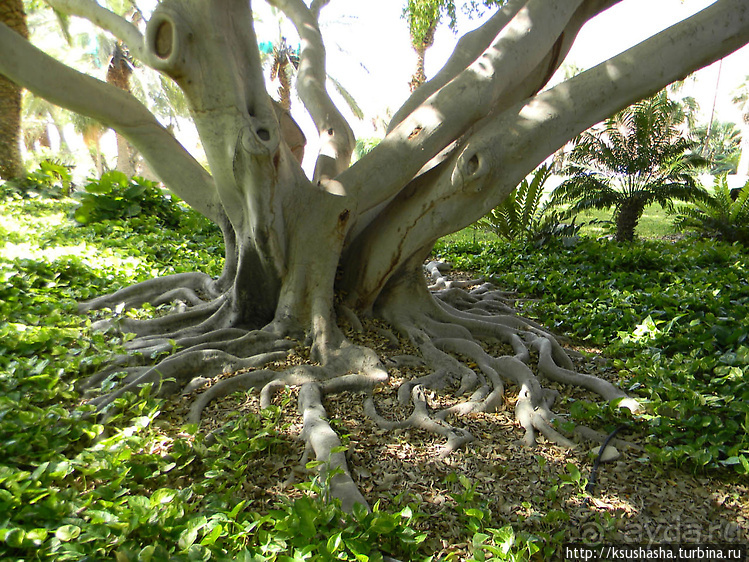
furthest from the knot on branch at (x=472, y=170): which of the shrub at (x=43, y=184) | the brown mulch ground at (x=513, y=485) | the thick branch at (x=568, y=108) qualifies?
the shrub at (x=43, y=184)

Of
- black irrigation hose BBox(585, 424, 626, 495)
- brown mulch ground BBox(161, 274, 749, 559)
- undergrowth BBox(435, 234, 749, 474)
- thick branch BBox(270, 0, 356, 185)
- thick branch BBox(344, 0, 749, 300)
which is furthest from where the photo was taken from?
thick branch BBox(270, 0, 356, 185)

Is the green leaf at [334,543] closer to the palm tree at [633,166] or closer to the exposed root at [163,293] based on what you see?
the exposed root at [163,293]

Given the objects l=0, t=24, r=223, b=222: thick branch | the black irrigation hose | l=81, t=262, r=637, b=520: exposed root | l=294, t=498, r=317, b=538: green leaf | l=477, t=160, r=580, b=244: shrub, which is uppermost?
l=477, t=160, r=580, b=244: shrub

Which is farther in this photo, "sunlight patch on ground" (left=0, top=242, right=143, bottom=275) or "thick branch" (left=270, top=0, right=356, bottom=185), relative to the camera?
"sunlight patch on ground" (left=0, top=242, right=143, bottom=275)

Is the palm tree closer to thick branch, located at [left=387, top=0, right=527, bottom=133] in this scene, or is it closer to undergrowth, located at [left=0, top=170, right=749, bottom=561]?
undergrowth, located at [left=0, top=170, right=749, bottom=561]

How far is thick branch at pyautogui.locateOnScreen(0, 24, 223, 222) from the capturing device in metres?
3.20

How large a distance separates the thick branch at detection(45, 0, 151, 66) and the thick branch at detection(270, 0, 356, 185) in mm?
1890

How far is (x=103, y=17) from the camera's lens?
4.78 metres

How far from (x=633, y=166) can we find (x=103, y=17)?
8.69m

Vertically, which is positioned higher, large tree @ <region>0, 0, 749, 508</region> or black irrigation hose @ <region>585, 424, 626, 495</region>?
large tree @ <region>0, 0, 749, 508</region>

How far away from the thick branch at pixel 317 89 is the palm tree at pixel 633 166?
5.60 m

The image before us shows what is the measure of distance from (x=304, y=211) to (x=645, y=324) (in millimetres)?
3352

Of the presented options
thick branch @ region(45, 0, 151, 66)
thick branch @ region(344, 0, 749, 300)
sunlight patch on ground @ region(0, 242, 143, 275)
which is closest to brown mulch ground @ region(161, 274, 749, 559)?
thick branch @ region(344, 0, 749, 300)

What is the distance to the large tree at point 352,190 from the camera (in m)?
3.36
